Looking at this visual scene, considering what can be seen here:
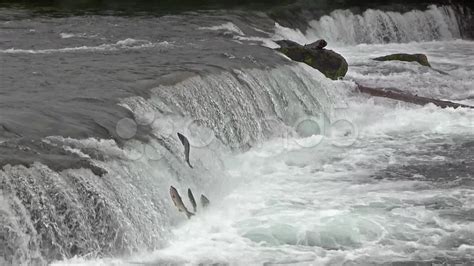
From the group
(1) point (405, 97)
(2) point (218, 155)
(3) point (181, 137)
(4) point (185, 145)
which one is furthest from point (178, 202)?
(1) point (405, 97)

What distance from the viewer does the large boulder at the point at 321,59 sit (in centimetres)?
1712

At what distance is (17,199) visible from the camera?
26.2ft

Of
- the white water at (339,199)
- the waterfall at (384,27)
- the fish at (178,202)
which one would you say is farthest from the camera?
the waterfall at (384,27)

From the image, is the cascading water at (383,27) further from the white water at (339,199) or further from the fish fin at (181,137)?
the fish fin at (181,137)

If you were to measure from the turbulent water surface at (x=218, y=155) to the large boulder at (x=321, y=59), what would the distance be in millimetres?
818

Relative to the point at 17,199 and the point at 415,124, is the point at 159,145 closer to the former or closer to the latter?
the point at 17,199

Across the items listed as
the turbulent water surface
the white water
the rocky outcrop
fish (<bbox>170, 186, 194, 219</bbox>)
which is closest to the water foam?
the turbulent water surface

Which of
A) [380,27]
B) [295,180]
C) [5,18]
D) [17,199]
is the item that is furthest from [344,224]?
Result: [380,27]

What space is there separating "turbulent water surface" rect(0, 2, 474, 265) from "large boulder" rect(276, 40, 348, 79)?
32.2 inches

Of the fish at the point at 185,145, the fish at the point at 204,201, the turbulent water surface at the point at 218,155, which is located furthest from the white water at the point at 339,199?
the fish at the point at 185,145

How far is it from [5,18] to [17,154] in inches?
535

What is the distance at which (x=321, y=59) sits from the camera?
17.2m

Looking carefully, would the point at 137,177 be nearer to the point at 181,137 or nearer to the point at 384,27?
the point at 181,137

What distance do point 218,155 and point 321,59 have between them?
579cm
